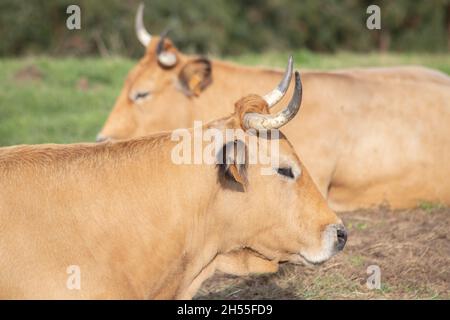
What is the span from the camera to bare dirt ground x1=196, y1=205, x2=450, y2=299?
6.53 metres

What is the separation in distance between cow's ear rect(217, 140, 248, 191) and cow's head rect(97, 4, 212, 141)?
4.62 metres

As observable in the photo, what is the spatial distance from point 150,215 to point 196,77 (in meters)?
4.75

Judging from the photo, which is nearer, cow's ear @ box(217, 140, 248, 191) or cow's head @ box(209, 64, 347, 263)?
cow's ear @ box(217, 140, 248, 191)

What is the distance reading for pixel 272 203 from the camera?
5355 mm

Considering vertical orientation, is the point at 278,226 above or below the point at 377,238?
above

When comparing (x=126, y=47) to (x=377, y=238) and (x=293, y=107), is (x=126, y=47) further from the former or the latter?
(x=293, y=107)

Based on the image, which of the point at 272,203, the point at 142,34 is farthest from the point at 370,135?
the point at 272,203

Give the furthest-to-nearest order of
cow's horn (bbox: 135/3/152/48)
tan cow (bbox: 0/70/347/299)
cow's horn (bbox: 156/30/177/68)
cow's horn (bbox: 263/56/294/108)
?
cow's horn (bbox: 135/3/152/48), cow's horn (bbox: 156/30/177/68), cow's horn (bbox: 263/56/294/108), tan cow (bbox: 0/70/347/299)

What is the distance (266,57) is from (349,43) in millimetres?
18131

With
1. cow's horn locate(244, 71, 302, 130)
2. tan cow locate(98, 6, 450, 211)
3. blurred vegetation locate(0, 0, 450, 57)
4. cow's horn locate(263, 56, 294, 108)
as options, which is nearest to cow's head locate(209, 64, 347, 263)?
cow's horn locate(244, 71, 302, 130)

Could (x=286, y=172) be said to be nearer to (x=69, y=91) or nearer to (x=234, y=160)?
(x=234, y=160)

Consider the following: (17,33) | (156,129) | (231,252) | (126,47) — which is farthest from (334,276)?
(17,33)

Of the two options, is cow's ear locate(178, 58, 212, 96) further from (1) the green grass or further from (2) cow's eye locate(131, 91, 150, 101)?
(1) the green grass
